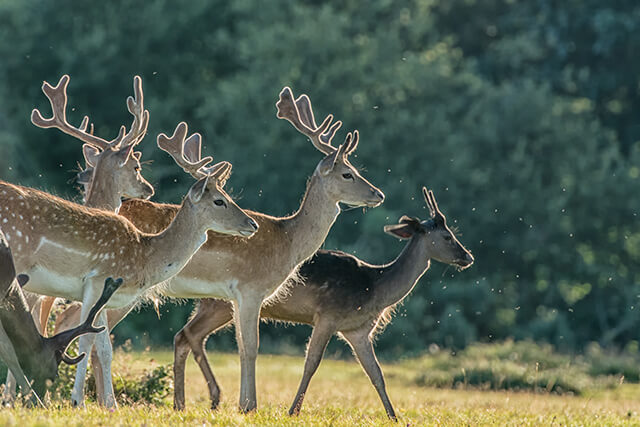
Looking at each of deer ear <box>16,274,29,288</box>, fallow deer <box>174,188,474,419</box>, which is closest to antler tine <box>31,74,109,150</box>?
fallow deer <box>174,188,474,419</box>

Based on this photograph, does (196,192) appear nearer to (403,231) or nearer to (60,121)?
(403,231)

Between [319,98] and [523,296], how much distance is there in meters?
6.69

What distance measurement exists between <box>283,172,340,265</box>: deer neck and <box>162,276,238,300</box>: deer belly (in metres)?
0.67

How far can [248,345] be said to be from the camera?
10430mm

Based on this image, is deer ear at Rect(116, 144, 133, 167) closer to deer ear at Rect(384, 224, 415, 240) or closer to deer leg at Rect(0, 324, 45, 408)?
deer ear at Rect(384, 224, 415, 240)

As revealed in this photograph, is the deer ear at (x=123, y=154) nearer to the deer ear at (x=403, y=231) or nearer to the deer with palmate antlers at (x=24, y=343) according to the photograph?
the deer ear at (x=403, y=231)

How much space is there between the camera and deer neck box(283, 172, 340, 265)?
1095cm

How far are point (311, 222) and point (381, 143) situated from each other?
16.1 metres

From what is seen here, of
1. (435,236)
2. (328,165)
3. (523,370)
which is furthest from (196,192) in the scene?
(523,370)

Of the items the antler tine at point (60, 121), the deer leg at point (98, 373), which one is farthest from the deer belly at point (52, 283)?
the antler tine at point (60, 121)

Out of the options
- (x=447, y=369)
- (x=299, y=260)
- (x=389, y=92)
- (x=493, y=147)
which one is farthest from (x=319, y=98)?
(x=299, y=260)

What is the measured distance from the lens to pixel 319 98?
27.0m

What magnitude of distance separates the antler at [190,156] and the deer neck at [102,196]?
0.62m

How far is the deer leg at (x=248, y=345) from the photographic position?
10312 mm
